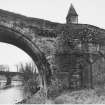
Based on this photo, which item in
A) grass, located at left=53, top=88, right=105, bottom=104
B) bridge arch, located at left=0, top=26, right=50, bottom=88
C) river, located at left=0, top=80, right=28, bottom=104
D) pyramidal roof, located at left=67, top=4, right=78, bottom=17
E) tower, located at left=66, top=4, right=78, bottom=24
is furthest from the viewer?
river, located at left=0, top=80, right=28, bottom=104

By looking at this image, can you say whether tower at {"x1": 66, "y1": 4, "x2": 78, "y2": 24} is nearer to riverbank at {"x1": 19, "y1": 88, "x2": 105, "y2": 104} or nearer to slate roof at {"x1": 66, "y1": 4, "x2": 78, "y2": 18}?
slate roof at {"x1": 66, "y1": 4, "x2": 78, "y2": 18}

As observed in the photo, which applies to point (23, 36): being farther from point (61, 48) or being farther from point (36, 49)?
point (61, 48)

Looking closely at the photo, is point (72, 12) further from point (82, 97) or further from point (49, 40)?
point (82, 97)

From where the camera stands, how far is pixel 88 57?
997cm

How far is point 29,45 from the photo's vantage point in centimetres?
934

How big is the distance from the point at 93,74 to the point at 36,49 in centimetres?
318

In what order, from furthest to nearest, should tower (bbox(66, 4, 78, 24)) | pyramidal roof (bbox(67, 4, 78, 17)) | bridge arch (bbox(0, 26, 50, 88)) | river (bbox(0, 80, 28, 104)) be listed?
river (bbox(0, 80, 28, 104)) → pyramidal roof (bbox(67, 4, 78, 17)) → tower (bbox(66, 4, 78, 24)) → bridge arch (bbox(0, 26, 50, 88))

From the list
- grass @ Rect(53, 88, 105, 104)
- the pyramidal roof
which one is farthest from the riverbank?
the pyramidal roof

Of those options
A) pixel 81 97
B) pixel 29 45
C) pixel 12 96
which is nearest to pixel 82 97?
pixel 81 97

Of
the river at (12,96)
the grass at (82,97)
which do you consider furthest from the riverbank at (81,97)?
the river at (12,96)

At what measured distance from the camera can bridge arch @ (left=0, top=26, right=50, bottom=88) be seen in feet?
29.6

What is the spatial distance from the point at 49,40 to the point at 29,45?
1.02 meters

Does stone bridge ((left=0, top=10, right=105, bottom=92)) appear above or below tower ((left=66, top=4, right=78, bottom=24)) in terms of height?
below

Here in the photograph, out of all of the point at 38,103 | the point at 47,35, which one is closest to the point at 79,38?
the point at 47,35
